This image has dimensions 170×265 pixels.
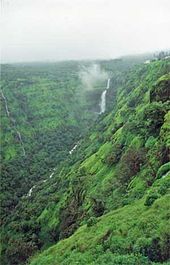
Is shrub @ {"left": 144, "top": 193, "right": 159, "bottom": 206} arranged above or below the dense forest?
above

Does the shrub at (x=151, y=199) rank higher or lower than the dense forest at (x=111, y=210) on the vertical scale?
higher

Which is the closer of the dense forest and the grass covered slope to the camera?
the grass covered slope

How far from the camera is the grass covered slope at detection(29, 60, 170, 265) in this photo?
4341cm

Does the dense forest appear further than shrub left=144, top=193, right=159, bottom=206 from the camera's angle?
No

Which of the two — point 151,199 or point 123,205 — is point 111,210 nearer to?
point 123,205

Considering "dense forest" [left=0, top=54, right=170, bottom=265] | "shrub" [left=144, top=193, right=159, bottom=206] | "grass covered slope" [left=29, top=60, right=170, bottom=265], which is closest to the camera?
"grass covered slope" [left=29, top=60, right=170, bottom=265]

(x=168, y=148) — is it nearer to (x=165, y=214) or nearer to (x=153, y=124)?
(x=153, y=124)

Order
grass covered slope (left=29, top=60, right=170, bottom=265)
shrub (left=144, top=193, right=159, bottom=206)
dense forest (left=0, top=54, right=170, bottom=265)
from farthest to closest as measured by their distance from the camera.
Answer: shrub (left=144, top=193, right=159, bottom=206) → dense forest (left=0, top=54, right=170, bottom=265) → grass covered slope (left=29, top=60, right=170, bottom=265)

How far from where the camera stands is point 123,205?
6259 centimetres

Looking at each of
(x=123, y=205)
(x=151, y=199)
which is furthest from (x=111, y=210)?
(x=151, y=199)

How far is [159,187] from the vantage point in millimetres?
53875

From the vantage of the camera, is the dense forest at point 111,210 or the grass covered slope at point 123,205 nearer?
the grass covered slope at point 123,205

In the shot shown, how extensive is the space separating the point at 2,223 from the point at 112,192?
213 ft

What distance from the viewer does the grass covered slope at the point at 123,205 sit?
43406 millimetres
